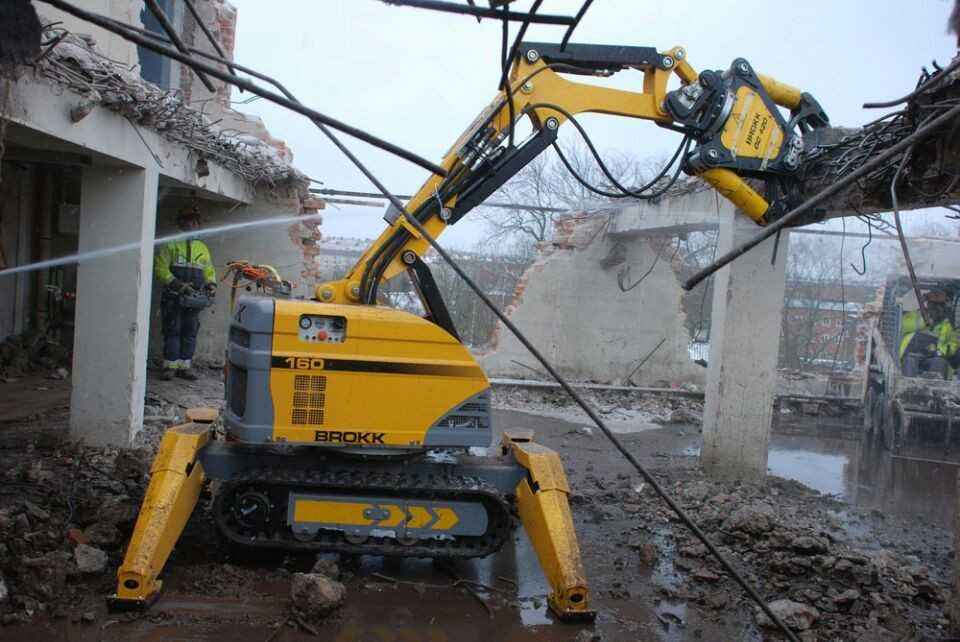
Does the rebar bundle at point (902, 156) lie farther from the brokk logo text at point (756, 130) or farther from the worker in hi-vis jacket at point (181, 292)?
the worker in hi-vis jacket at point (181, 292)

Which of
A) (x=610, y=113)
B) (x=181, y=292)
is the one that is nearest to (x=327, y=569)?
(x=610, y=113)

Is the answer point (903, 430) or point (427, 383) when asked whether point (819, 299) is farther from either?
point (427, 383)

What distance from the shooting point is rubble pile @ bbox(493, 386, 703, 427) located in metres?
12.8

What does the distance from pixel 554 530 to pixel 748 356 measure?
14.6 feet

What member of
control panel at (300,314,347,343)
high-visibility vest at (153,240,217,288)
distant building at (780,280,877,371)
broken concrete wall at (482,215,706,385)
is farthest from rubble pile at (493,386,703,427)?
control panel at (300,314,347,343)

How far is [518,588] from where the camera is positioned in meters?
5.32

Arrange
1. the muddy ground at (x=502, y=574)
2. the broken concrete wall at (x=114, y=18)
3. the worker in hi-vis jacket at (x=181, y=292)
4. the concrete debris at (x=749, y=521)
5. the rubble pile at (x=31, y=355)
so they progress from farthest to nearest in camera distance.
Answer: the rubble pile at (x=31, y=355) < the worker in hi-vis jacket at (x=181, y=292) < the broken concrete wall at (x=114, y=18) < the concrete debris at (x=749, y=521) < the muddy ground at (x=502, y=574)

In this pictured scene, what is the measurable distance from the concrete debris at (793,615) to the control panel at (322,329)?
3.02 m

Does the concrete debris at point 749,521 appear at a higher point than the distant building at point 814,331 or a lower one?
lower

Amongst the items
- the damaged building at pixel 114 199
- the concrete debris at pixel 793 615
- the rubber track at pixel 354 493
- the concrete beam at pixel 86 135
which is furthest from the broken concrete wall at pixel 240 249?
the concrete debris at pixel 793 615

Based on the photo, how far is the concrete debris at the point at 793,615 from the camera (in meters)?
4.76

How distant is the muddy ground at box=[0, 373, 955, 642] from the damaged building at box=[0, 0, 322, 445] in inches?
40.8

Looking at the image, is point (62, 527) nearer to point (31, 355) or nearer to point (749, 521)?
point (749, 521)

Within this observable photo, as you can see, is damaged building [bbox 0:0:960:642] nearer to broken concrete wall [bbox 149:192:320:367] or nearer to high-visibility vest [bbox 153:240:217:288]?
high-visibility vest [bbox 153:240:217:288]
